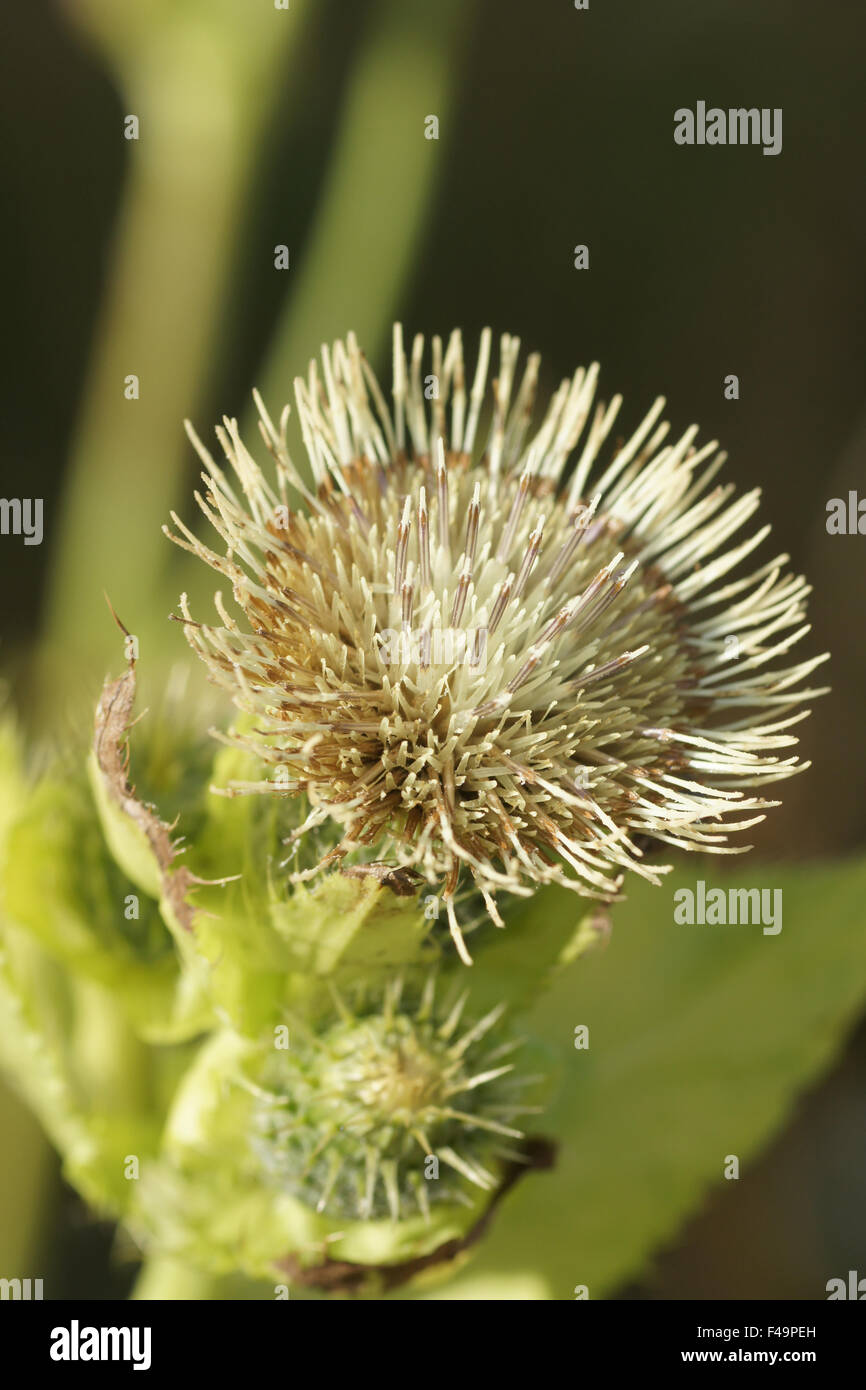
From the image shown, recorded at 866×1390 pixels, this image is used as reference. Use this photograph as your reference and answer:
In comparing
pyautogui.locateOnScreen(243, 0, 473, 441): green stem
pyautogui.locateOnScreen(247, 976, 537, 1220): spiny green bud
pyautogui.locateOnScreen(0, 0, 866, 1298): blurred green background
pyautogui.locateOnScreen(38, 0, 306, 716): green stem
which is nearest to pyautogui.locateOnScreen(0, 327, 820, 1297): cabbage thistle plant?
pyautogui.locateOnScreen(247, 976, 537, 1220): spiny green bud

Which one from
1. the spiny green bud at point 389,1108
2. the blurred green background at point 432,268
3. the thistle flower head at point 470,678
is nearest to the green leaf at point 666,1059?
the blurred green background at point 432,268

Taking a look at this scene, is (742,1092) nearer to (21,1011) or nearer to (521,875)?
(521,875)

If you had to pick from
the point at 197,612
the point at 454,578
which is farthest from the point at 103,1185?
the point at 197,612

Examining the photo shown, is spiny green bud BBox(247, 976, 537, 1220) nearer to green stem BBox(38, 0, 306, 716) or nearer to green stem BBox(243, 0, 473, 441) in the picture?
green stem BBox(38, 0, 306, 716)

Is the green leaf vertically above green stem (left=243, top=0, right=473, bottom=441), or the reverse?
green stem (left=243, top=0, right=473, bottom=441)

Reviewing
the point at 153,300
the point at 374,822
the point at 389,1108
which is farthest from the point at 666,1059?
the point at 153,300

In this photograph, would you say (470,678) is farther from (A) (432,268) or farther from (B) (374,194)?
(A) (432,268)
